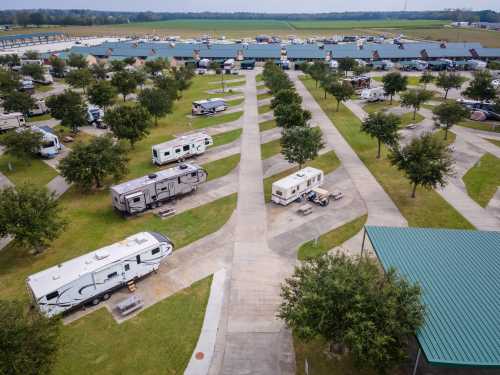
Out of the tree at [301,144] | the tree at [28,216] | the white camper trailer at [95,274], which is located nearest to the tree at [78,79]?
the tree at [28,216]

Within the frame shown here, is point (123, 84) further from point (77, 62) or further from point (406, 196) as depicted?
point (406, 196)

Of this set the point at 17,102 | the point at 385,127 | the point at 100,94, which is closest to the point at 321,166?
the point at 385,127

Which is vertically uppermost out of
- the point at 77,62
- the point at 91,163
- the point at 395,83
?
the point at 77,62

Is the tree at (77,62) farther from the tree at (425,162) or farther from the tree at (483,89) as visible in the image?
the tree at (483,89)

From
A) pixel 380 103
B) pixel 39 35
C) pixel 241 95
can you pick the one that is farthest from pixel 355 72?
pixel 39 35

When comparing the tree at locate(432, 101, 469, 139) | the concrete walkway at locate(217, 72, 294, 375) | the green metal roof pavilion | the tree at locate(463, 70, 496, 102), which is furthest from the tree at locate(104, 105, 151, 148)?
the tree at locate(463, 70, 496, 102)

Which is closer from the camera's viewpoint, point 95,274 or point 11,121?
point 95,274
